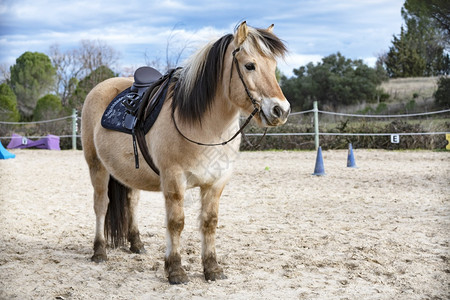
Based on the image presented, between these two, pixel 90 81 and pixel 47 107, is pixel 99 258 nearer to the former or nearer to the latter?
pixel 90 81

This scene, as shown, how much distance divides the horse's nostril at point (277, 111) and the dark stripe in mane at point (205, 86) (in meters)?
0.55

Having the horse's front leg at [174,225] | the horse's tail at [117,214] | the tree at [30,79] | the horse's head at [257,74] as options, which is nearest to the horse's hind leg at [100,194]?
the horse's tail at [117,214]

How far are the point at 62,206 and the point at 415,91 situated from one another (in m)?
23.8

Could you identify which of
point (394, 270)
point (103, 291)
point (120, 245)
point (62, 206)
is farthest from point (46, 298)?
point (62, 206)

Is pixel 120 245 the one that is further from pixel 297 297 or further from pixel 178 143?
pixel 297 297

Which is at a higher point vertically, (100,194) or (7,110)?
(7,110)

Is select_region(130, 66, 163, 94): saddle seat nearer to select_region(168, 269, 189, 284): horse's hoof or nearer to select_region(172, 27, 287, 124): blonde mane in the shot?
select_region(172, 27, 287, 124): blonde mane

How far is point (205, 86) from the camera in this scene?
3090mm

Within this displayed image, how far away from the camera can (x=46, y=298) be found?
2.89 metres

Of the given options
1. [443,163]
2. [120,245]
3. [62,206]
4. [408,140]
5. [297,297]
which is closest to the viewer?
A: [297,297]

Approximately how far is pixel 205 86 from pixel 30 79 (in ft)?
96.9

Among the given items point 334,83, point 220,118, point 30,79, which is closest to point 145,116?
point 220,118

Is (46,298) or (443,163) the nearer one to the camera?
(46,298)

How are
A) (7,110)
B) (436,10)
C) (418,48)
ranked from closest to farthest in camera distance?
(436,10) → (7,110) → (418,48)
